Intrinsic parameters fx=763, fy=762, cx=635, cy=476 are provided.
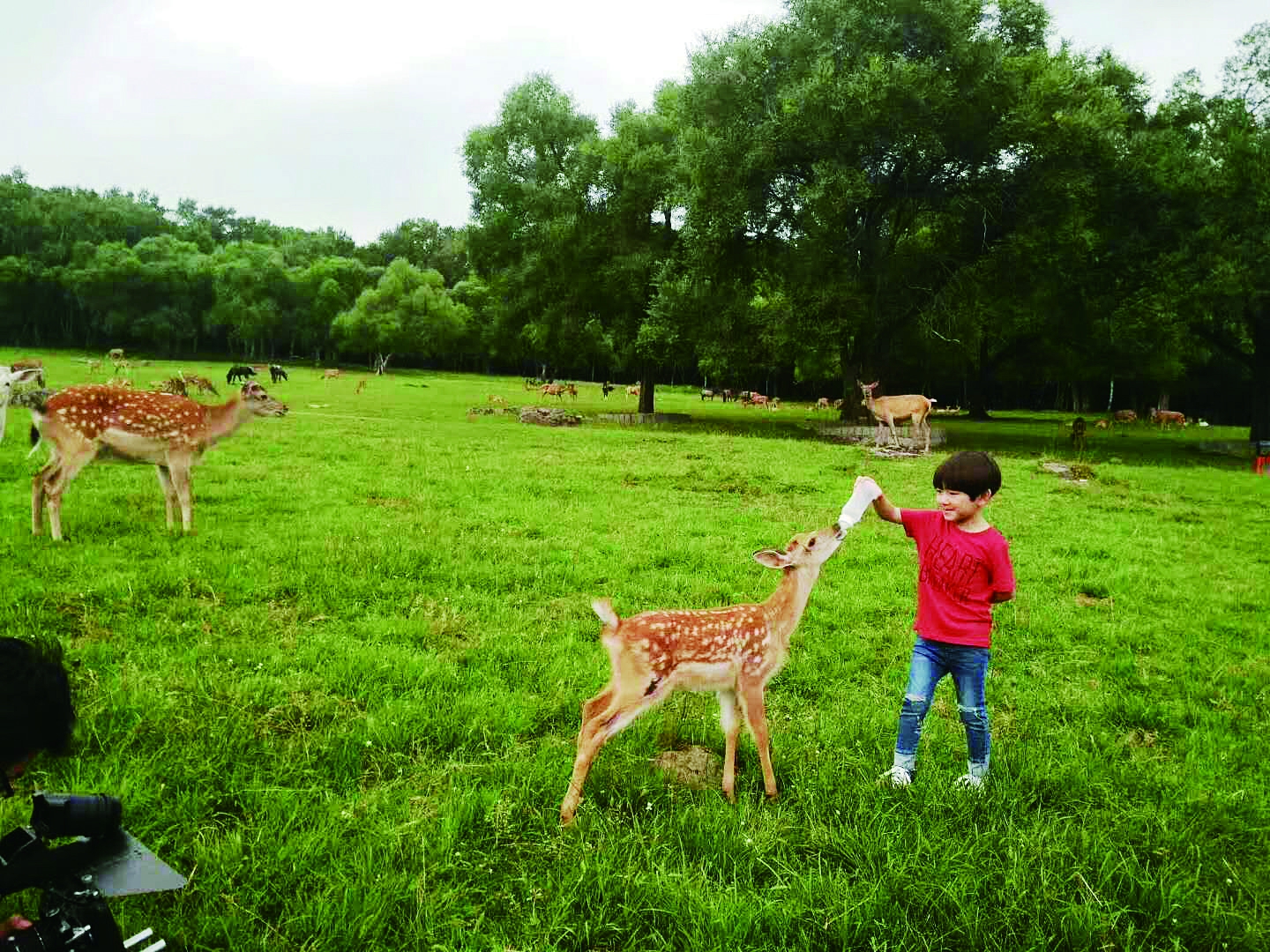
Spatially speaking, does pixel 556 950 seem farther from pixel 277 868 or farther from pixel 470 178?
pixel 470 178

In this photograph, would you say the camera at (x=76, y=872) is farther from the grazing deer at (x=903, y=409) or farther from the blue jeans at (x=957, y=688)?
the grazing deer at (x=903, y=409)

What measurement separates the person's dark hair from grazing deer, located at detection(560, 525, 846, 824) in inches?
73.2

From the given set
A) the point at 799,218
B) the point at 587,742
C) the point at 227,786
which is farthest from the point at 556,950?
the point at 799,218

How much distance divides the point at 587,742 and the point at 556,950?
0.79 metres

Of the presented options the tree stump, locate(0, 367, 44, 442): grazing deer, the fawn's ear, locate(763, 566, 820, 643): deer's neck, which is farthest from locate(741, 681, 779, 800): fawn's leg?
the tree stump

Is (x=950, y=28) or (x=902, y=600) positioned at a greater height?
(x=950, y=28)

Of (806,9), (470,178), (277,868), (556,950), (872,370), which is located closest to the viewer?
(556,950)

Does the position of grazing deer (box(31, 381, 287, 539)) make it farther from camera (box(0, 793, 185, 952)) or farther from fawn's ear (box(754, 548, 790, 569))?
fawn's ear (box(754, 548, 790, 569))

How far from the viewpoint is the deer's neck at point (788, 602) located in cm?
382

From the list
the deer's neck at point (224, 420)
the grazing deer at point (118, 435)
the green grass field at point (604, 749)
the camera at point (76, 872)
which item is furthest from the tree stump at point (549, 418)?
the camera at point (76, 872)

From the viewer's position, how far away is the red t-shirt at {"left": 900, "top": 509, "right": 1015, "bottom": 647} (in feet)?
12.4

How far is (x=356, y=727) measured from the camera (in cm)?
444

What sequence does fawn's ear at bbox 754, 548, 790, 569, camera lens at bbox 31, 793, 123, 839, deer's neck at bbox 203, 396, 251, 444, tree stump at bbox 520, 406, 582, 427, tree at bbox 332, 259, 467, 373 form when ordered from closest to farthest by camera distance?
camera lens at bbox 31, 793, 123, 839 → fawn's ear at bbox 754, 548, 790, 569 → deer's neck at bbox 203, 396, 251, 444 → tree stump at bbox 520, 406, 582, 427 → tree at bbox 332, 259, 467, 373

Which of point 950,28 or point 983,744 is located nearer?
point 983,744
